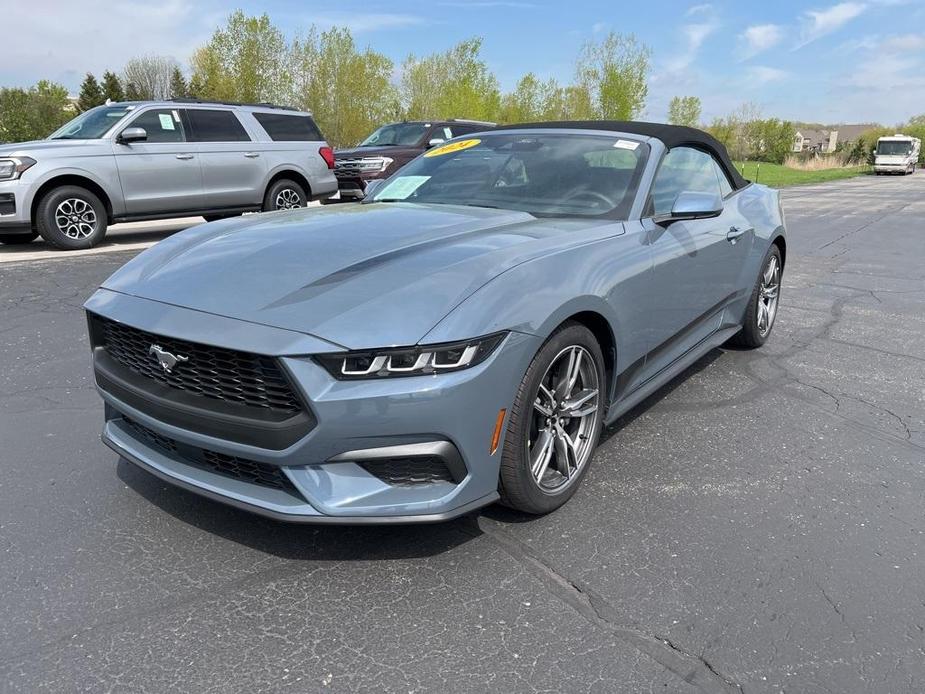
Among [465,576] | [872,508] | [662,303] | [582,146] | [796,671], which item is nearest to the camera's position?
[796,671]

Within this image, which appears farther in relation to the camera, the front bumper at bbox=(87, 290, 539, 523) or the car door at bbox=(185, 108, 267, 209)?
the car door at bbox=(185, 108, 267, 209)

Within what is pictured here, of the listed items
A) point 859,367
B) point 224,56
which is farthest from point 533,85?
point 859,367

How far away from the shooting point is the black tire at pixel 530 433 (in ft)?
8.27

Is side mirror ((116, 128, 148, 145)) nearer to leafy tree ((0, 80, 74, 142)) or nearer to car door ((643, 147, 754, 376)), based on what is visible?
car door ((643, 147, 754, 376))

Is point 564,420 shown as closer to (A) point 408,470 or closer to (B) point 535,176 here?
(A) point 408,470

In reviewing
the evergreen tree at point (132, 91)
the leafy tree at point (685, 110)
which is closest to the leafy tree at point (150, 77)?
the evergreen tree at point (132, 91)

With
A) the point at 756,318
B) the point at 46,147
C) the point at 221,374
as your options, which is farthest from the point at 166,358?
the point at 46,147

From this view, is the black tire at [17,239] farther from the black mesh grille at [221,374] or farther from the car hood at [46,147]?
the black mesh grille at [221,374]

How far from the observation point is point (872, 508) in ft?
9.90

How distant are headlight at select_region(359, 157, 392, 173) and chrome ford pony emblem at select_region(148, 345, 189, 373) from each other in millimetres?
12186

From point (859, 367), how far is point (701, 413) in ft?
5.40

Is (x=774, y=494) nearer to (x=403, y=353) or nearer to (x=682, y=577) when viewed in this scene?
(x=682, y=577)

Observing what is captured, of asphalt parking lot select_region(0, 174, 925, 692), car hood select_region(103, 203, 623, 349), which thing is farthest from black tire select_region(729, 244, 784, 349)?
car hood select_region(103, 203, 623, 349)

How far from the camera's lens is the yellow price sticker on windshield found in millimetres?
4324
